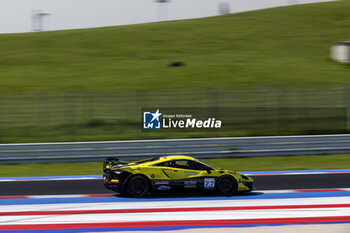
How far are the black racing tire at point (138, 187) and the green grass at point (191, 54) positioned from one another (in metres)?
14.3

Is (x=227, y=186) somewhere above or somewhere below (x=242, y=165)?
below

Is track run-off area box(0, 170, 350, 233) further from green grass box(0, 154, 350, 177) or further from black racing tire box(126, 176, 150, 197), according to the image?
green grass box(0, 154, 350, 177)

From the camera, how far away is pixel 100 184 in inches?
481

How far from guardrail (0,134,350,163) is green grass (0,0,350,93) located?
8.61 meters

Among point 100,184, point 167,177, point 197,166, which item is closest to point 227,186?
point 197,166

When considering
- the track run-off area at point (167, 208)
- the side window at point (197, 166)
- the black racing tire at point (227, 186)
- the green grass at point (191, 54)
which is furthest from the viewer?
the green grass at point (191, 54)

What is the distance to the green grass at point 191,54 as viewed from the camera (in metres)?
25.6

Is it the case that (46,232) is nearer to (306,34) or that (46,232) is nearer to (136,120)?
(136,120)

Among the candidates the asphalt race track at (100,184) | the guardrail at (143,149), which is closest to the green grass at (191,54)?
the guardrail at (143,149)

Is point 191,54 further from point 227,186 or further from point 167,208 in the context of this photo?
point 167,208

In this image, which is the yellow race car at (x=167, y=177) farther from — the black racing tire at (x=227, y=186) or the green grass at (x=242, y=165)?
the green grass at (x=242, y=165)

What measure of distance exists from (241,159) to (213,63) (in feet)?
45.7

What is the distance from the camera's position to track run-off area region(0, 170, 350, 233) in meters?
8.19

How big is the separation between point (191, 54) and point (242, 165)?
17.7m
